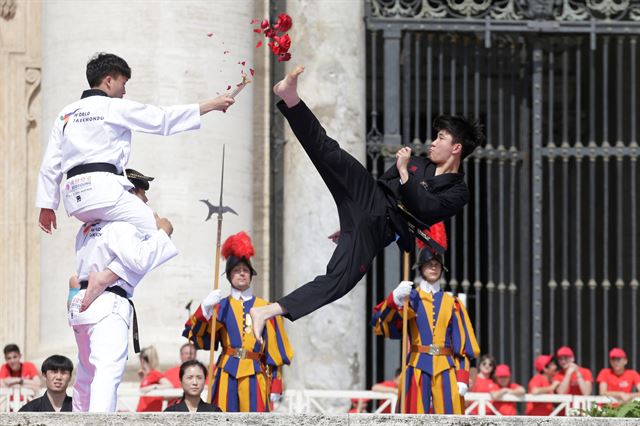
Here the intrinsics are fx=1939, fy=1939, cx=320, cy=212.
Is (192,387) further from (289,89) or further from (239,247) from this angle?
(289,89)

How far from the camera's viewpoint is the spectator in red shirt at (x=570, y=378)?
615 inches

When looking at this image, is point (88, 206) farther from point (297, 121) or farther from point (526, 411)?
point (526, 411)

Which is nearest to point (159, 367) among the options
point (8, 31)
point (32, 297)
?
point (32, 297)

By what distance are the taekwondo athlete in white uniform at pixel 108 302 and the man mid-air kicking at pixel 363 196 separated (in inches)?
26.7

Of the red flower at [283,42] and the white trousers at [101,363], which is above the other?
the red flower at [283,42]

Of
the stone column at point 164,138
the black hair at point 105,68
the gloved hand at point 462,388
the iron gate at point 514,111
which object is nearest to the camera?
the black hair at point 105,68


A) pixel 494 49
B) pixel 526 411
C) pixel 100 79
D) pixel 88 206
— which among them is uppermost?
pixel 494 49

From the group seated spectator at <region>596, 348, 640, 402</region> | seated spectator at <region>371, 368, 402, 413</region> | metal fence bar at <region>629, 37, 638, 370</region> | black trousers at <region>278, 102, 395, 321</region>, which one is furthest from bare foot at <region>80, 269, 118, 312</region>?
metal fence bar at <region>629, 37, 638, 370</region>

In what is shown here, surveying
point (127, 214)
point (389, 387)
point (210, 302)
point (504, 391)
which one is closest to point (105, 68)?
point (127, 214)

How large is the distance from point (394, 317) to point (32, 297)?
4.82 metres

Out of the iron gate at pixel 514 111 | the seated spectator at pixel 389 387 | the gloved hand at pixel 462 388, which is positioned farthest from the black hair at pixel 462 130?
the iron gate at pixel 514 111

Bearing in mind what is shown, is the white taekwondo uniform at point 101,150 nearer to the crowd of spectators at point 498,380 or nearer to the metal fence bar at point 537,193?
the crowd of spectators at point 498,380

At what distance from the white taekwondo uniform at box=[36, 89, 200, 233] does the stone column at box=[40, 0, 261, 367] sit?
17.6ft

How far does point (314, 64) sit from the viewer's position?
54.2 feet
